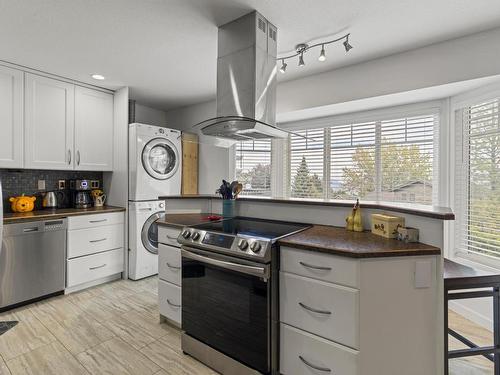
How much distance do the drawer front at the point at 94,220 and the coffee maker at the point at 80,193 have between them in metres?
0.45

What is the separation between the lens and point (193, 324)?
1910 mm

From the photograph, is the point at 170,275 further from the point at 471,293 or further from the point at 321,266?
the point at 471,293

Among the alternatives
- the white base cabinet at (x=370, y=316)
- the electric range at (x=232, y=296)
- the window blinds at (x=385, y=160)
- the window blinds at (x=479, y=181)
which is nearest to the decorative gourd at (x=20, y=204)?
the electric range at (x=232, y=296)

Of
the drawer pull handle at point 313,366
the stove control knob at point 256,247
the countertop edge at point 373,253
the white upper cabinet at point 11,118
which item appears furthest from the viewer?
the white upper cabinet at point 11,118

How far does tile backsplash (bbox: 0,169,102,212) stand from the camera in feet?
9.93

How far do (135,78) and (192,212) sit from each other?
1.80 meters

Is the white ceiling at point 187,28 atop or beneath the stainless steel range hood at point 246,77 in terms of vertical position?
atop

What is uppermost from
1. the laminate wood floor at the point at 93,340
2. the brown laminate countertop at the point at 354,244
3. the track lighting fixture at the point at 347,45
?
the track lighting fixture at the point at 347,45

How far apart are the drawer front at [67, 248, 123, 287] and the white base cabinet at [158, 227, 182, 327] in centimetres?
138

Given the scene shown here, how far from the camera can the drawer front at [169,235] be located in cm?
215

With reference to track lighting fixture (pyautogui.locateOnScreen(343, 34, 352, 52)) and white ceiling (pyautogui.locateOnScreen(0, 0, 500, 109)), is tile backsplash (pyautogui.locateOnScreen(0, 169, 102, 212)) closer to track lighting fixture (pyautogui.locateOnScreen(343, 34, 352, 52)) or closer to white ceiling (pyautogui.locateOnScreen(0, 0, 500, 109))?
white ceiling (pyautogui.locateOnScreen(0, 0, 500, 109))

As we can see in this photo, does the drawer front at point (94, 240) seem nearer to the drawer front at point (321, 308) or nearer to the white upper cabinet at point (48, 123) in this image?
the white upper cabinet at point (48, 123)

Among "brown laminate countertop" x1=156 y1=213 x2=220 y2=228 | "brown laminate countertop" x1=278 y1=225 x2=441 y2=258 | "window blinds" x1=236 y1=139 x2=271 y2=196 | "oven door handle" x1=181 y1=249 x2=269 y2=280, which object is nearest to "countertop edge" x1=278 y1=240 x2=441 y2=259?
"brown laminate countertop" x1=278 y1=225 x2=441 y2=258

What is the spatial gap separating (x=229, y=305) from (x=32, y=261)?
7.51ft
